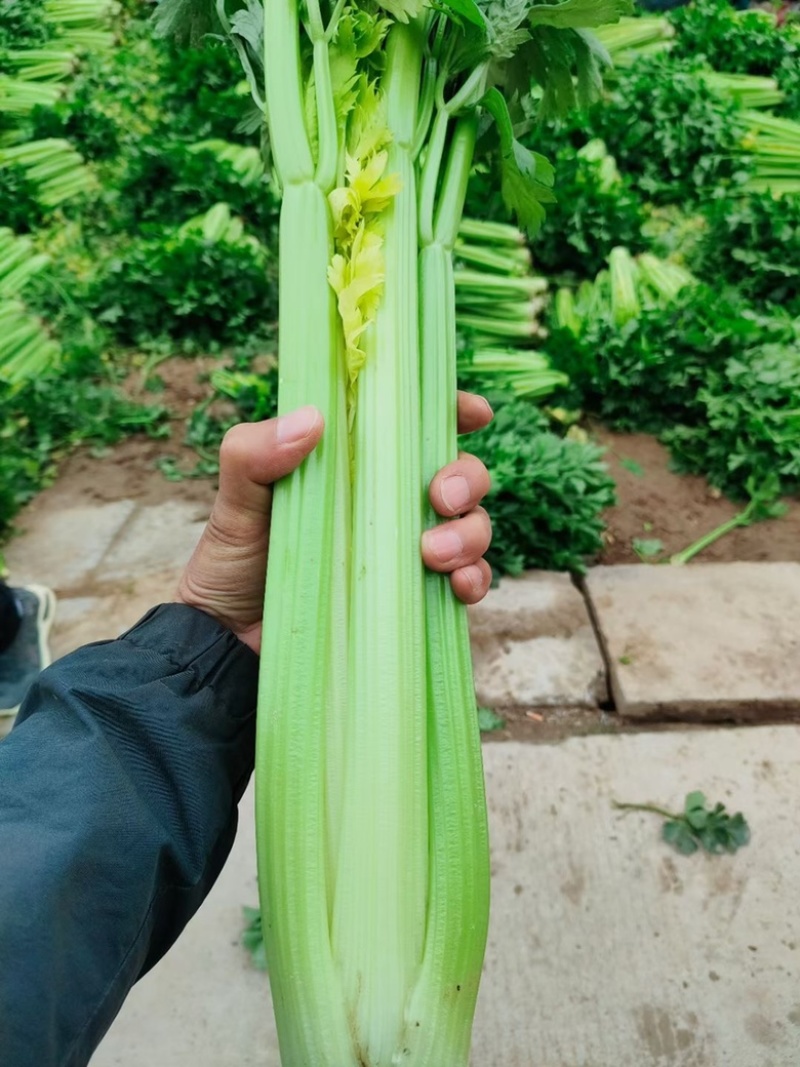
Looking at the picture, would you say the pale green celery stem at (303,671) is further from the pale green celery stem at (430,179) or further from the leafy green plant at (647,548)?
the leafy green plant at (647,548)

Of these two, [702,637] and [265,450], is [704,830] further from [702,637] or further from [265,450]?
[265,450]

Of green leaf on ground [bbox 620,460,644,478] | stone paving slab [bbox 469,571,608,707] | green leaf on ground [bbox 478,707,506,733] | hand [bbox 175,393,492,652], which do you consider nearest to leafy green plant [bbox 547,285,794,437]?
green leaf on ground [bbox 620,460,644,478]

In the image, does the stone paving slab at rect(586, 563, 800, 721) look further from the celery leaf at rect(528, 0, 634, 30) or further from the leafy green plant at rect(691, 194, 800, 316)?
the leafy green plant at rect(691, 194, 800, 316)

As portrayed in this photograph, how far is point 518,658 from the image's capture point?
9.91 ft

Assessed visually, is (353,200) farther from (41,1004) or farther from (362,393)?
(41,1004)

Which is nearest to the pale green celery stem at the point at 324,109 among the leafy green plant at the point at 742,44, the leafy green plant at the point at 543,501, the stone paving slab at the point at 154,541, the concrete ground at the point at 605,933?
the concrete ground at the point at 605,933

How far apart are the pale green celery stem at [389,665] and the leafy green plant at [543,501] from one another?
1.95m

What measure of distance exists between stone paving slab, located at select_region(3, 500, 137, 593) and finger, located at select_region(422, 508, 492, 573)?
8.74 feet

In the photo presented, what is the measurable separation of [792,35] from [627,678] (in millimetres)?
6391

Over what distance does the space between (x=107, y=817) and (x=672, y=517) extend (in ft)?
10.8

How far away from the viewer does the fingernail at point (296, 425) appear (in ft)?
4.50

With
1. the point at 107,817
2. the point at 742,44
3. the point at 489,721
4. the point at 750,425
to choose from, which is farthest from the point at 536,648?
the point at 742,44

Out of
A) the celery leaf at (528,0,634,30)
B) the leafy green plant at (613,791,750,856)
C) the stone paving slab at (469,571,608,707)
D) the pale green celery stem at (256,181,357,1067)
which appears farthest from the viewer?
the stone paving slab at (469,571,608,707)

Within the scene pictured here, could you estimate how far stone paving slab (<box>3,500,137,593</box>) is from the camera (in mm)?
3787
